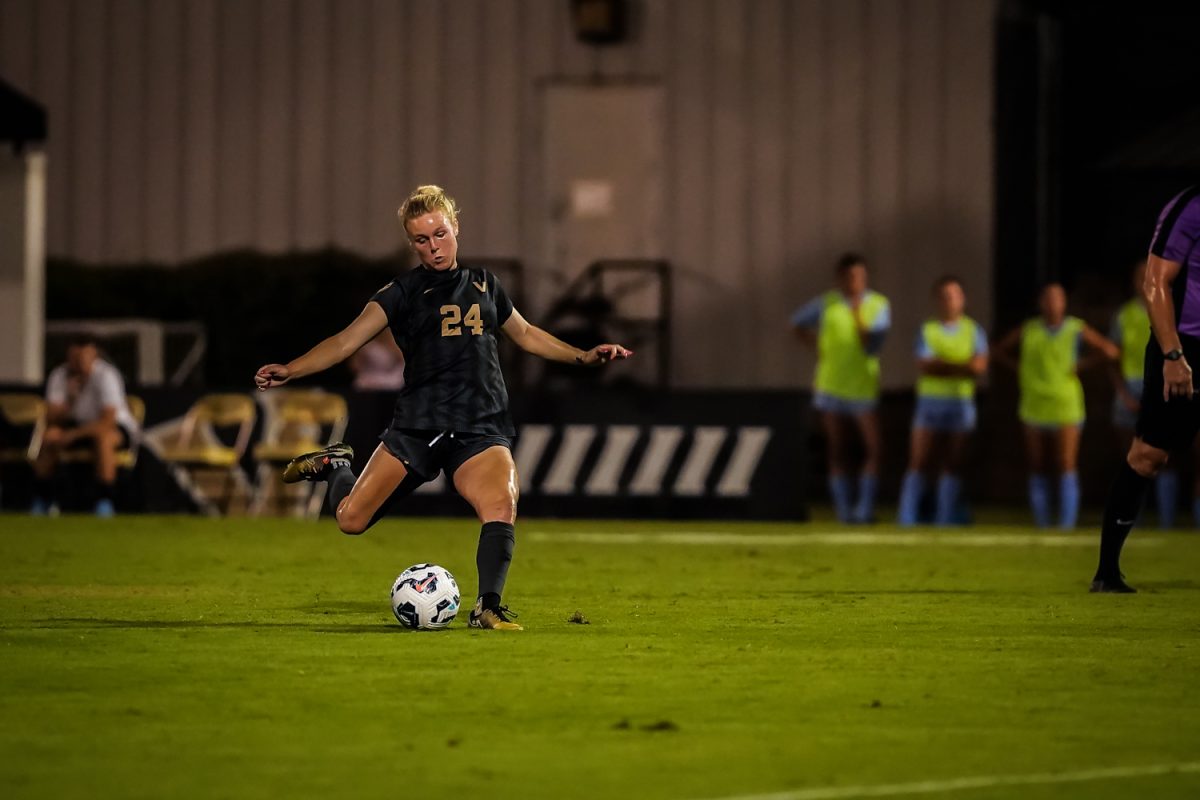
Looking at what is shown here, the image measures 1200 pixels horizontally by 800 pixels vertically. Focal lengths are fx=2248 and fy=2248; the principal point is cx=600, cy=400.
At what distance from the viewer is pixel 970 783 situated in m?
6.23

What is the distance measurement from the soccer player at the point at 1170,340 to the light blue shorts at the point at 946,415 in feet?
26.6

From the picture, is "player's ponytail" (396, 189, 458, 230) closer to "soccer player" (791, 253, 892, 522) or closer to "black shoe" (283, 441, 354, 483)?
"black shoe" (283, 441, 354, 483)

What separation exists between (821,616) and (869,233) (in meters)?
14.4

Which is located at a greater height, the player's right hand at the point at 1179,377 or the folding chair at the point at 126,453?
the player's right hand at the point at 1179,377

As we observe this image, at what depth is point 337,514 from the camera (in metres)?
10.2

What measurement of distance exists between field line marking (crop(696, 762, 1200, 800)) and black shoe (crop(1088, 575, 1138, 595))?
550 centimetres

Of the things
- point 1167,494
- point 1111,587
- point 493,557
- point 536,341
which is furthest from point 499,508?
point 1167,494

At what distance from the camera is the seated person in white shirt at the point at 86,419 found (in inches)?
767

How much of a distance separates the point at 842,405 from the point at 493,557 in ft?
34.6

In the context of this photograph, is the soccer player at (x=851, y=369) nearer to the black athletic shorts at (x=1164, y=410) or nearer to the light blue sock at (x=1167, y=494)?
the light blue sock at (x=1167, y=494)

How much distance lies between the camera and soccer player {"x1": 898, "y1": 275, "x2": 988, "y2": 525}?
19.5 metres

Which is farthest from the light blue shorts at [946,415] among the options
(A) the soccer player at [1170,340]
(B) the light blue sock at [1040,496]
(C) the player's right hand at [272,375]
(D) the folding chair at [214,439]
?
(C) the player's right hand at [272,375]

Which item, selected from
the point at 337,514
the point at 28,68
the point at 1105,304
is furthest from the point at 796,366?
the point at 337,514

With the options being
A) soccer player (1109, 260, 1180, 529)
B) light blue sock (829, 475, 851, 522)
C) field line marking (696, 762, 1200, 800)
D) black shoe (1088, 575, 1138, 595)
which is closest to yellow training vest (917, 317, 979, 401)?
light blue sock (829, 475, 851, 522)
